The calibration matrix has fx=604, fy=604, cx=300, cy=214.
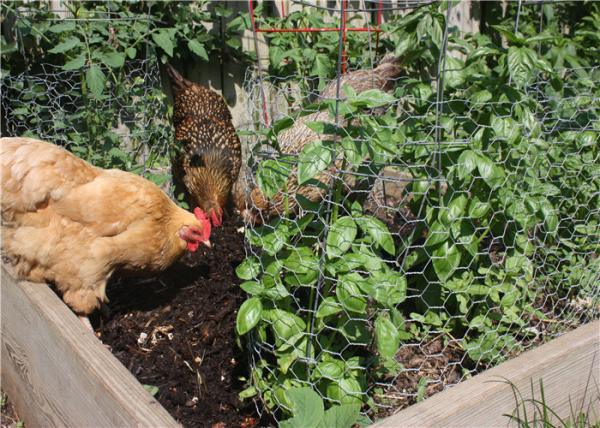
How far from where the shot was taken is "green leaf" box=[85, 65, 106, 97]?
3.05 meters

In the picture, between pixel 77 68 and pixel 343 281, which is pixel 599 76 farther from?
pixel 77 68

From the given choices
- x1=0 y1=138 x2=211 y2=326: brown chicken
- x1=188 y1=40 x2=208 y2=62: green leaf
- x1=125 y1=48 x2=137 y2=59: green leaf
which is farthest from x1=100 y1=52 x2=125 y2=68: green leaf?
x1=0 y1=138 x2=211 y2=326: brown chicken

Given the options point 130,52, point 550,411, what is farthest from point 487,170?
point 130,52

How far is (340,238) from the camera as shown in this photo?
1.76m

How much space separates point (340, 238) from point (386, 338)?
1.03 ft

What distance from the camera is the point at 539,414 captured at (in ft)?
6.25

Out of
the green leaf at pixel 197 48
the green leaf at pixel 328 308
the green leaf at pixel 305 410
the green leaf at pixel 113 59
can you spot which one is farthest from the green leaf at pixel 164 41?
the green leaf at pixel 305 410

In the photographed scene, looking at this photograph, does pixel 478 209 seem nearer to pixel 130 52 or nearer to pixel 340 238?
pixel 340 238

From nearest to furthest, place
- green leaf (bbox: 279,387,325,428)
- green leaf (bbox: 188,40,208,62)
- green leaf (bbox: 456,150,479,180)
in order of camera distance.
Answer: green leaf (bbox: 279,387,325,428) < green leaf (bbox: 456,150,479,180) < green leaf (bbox: 188,40,208,62)

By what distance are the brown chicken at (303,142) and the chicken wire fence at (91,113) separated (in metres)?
0.69

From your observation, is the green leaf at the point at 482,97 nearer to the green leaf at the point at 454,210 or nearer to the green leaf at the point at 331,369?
the green leaf at the point at 454,210

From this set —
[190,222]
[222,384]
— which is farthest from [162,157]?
[222,384]

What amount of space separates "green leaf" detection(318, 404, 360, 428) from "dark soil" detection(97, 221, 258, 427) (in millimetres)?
642

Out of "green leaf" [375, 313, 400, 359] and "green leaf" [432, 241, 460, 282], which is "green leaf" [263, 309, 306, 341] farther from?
"green leaf" [432, 241, 460, 282]
